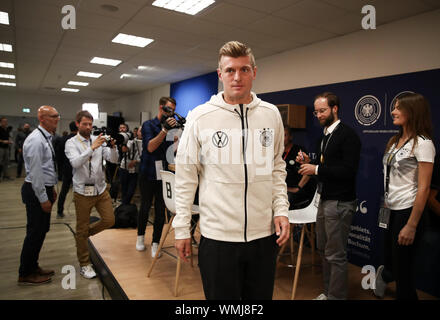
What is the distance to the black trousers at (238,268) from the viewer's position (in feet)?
4.00

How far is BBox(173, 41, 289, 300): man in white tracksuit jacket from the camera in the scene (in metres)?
1.22

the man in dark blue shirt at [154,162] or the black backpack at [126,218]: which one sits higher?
the man in dark blue shirt at [154,162]

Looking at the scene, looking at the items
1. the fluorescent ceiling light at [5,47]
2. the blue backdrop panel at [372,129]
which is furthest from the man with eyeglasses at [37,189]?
the fluorescent ceiling light at [5,47]

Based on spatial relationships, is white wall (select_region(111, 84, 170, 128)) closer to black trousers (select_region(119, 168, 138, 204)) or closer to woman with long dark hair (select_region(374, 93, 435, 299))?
black trousers (select_region(119, 168, 138, 204))

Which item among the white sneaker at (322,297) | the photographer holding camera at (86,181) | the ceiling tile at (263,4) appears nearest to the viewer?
the white sneaker at (322,297)

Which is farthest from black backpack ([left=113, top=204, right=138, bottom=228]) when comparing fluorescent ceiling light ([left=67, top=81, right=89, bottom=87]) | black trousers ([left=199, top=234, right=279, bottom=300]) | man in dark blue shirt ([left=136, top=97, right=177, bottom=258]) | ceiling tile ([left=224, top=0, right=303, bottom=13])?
fluorescent ceiling light ([left=67, top=81, right=89, bottom=87])

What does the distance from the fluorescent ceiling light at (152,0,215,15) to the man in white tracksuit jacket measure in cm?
253

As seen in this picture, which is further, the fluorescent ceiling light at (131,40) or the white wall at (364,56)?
the fluorescent ceiling light at (131,40)

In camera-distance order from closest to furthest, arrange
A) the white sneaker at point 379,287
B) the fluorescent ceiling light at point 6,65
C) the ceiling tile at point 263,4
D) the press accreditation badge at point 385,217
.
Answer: the press accreditation badge at point 385,217 < the white sneaker at point 379,287 < the ceiling tile at point 263,4 < the fluorescent ceiling light at point 6,65

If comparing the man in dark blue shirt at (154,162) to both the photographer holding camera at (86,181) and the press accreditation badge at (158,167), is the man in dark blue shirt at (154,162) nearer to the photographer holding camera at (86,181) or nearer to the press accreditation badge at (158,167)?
the press accreditation badge at (158,167)

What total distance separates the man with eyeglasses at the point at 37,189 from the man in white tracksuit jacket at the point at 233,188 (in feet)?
6.29

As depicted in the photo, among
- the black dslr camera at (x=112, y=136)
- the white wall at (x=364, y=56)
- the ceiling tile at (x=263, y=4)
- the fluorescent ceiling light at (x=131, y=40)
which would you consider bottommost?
the black dslr camera at (x=112, y=136)

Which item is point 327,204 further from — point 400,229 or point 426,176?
point 426,176

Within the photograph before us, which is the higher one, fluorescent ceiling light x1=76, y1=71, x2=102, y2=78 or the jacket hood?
fluorescent ceiling light x1=76, y1=71, x2=102, y2=78
